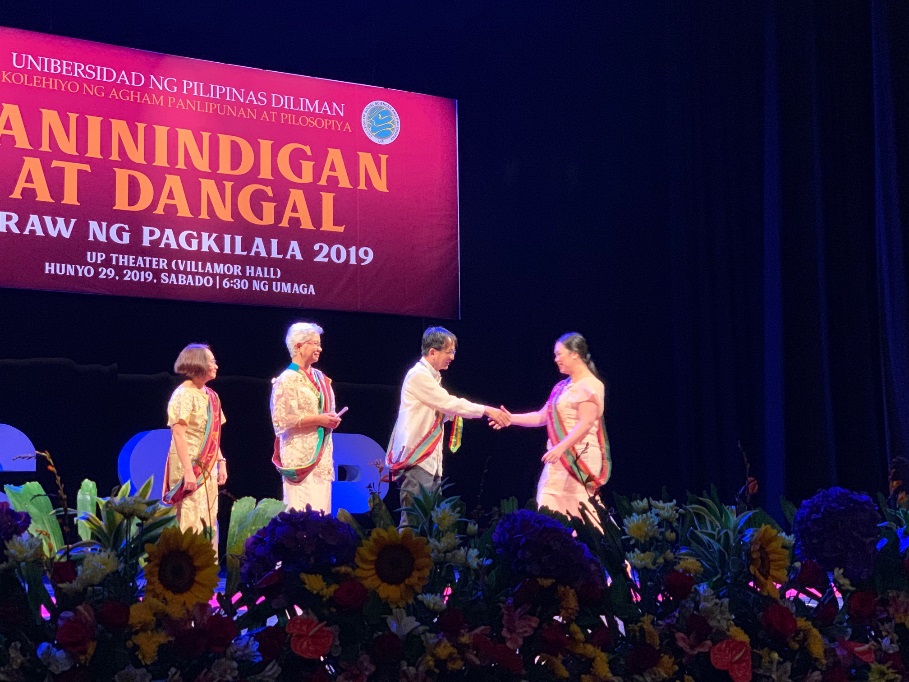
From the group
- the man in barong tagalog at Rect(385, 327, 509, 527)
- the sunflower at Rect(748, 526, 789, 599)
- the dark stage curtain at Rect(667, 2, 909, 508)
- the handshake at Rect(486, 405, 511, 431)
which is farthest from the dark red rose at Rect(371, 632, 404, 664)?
the dark stage curtain at Rect(667, 2, 909, 508)

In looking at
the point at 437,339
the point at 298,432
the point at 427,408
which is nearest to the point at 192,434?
the point at 298,432

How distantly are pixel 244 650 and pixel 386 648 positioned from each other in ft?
0.46

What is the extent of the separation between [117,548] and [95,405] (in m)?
4.30

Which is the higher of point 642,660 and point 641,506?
point 641,506

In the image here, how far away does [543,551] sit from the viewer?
1158 mm

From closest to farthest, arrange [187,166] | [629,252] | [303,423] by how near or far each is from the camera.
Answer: [303,423], [187,166], [629,252]

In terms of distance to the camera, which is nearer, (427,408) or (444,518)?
(444,518)

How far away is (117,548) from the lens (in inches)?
44.4

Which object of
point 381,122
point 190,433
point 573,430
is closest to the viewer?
point 190,433

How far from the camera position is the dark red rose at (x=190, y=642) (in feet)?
3.39

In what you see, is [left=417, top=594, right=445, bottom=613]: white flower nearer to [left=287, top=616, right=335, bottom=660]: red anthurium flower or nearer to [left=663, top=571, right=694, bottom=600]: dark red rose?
[left=287, top=616, right=335, bottom=660]: red anthurium flower

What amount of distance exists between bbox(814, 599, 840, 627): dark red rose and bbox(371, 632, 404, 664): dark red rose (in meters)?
0.51

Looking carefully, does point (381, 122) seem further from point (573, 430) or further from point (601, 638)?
point (601, 638)

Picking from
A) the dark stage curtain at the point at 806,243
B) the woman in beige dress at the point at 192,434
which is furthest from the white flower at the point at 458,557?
the dark stage curtain at the point at 806,243
